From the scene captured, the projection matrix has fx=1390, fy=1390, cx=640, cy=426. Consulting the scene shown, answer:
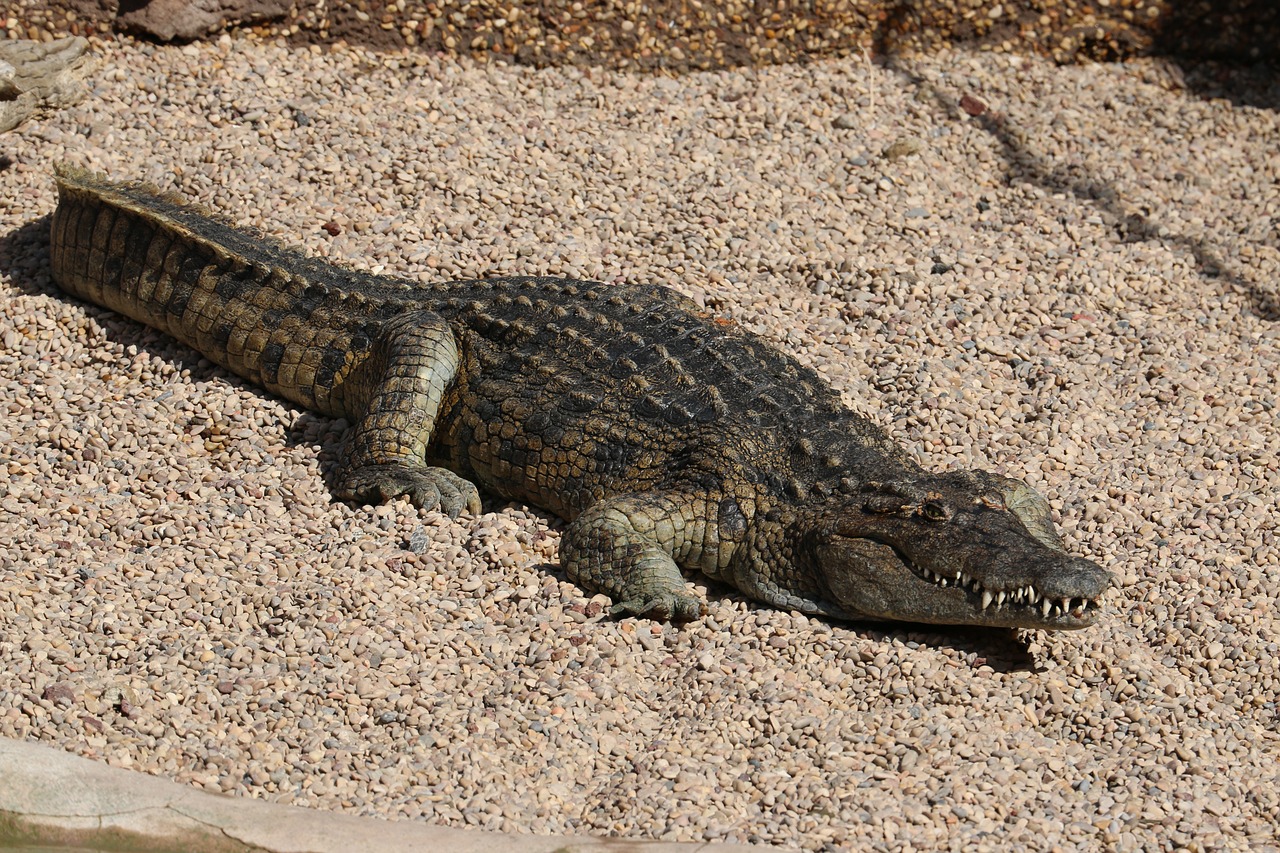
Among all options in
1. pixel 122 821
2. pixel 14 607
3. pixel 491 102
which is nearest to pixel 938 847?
pixel 122 821

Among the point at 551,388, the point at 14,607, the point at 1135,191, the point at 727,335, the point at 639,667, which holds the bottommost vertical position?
the point at 14,607

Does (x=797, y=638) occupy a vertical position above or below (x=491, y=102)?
below

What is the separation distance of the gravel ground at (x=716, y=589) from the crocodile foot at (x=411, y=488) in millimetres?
79

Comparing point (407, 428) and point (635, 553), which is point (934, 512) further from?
point (407, 428)

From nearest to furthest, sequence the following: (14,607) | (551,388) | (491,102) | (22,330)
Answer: (14,607)
(551,388)
(22,330)
(491,102)

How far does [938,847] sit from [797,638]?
3.52ft

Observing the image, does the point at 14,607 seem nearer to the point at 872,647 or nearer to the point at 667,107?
the point at 872,647

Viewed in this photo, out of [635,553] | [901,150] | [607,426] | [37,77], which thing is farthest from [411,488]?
[901,150]

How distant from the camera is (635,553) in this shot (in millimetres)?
4926

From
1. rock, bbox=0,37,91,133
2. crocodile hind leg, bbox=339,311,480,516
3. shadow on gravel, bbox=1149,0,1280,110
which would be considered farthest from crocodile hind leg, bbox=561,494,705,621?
shadow on gravel, bbox=1149,0,1280,110

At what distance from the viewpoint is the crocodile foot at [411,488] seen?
537cm

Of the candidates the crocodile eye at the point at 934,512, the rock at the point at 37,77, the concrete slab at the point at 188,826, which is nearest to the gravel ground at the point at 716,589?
the rock at the point at 37,77

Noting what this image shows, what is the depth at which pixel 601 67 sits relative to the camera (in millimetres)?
8156

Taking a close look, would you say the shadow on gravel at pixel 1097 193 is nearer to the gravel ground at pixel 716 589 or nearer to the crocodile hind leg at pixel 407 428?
the gravel ground at pixel 716 589
